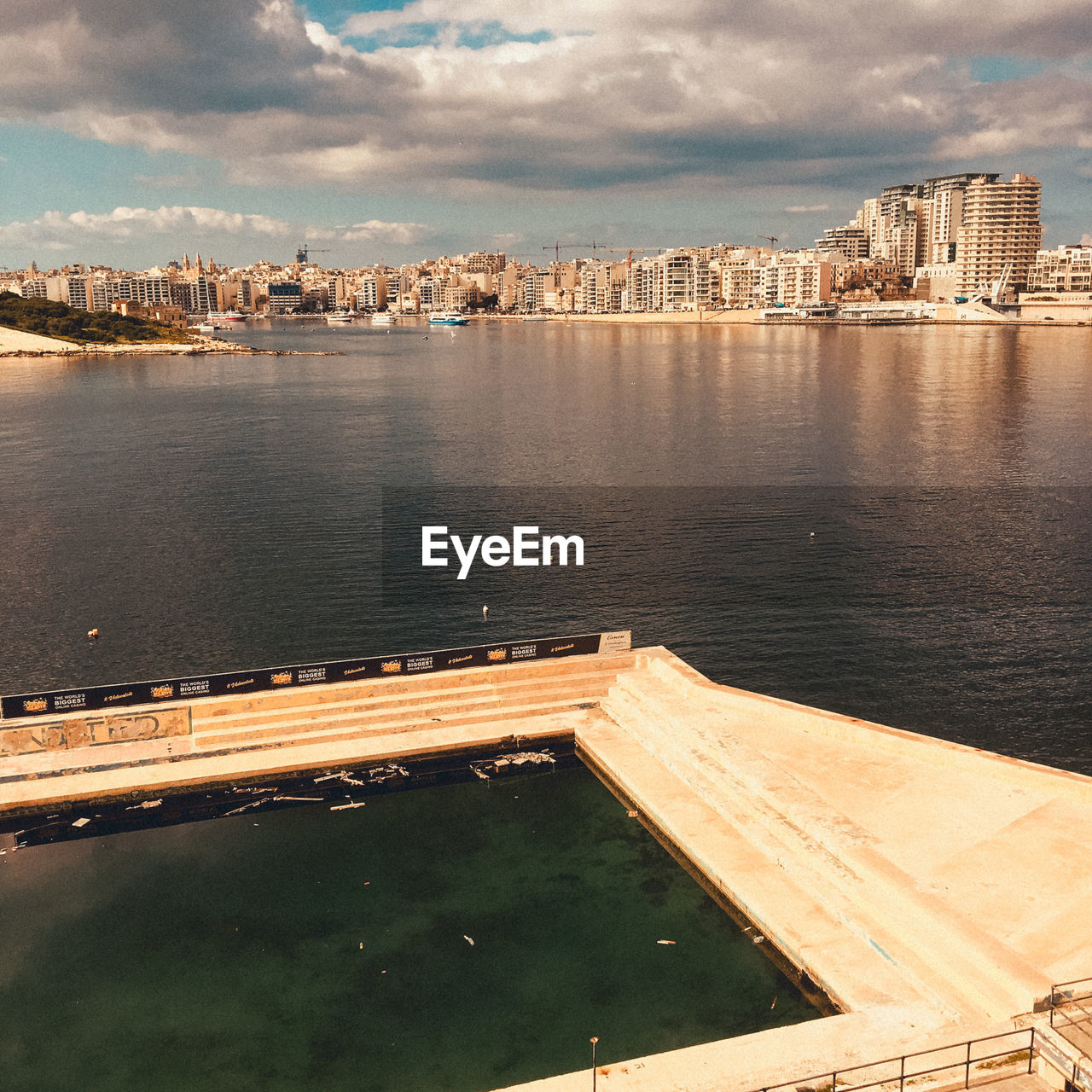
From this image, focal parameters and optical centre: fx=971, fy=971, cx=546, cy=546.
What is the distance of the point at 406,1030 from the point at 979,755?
13.6 meters

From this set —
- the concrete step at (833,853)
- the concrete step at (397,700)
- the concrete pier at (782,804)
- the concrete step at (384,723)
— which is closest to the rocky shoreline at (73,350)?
the concrete step at (397,700)

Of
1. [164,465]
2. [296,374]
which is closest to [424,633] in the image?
[164,465]

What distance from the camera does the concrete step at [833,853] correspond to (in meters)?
15.1

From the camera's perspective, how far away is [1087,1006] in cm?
1388

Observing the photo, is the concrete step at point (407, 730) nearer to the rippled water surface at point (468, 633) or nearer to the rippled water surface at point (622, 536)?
the rippled water surface at point (468, 633)

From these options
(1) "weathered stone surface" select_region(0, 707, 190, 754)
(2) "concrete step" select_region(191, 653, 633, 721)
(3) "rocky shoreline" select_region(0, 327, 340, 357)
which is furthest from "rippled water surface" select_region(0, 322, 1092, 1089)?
(3) "rocky shoreline" select_region(0, 327, 340, 357)

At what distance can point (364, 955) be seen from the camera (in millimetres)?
18391

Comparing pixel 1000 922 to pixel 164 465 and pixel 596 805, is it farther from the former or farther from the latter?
pixel 164 465

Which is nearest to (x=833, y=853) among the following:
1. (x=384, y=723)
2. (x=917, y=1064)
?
(x=917, y=1064)

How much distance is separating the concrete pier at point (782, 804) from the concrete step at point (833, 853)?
36 millimetres

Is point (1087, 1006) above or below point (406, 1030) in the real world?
above

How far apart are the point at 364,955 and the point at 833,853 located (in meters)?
9.15
